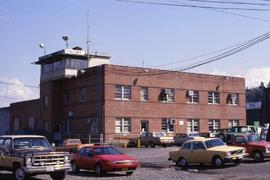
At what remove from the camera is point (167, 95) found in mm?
57219

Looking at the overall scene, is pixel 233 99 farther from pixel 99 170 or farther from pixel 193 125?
pixel 99 170

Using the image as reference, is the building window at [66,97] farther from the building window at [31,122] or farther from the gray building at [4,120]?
the gray building at [4,120]

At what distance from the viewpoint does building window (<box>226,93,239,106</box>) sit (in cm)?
6366

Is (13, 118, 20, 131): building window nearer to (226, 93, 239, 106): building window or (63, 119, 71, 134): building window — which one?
(63, 119, 71, 134): building window

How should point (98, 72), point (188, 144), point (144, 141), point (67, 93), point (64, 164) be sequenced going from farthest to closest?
1. point (67, 93)
2. point (98, 72)
3. point (144, 141)
4. point (188, 144)
5. point (64, 164)

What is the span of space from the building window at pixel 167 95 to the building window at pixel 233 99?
9.13 metres

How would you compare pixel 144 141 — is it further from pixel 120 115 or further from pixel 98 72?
pixel 98 72

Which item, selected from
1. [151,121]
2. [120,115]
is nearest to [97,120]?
[120,115]

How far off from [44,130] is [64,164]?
1632 inches

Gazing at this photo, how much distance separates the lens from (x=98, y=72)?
5297cm

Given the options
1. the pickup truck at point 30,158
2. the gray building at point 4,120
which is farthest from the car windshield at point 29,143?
the gray building at point 4,120

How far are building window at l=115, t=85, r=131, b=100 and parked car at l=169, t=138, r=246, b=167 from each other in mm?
25652

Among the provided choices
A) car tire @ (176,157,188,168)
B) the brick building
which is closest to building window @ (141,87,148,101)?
the brick building

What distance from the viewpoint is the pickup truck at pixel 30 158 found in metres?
18.7
